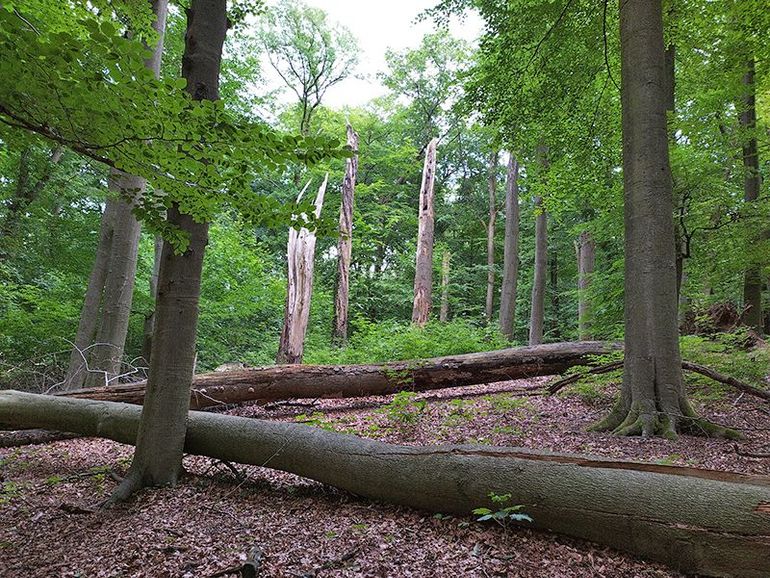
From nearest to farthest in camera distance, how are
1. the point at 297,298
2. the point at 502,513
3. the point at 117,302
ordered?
the point at 502,513 < the point at 117,302 < the point at 297,298

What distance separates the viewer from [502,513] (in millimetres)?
2453

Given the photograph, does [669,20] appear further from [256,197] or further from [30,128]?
→ [30,128]

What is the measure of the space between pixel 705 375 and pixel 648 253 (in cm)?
208

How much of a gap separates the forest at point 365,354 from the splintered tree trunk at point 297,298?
6 cm

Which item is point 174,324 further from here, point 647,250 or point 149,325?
point 149,325

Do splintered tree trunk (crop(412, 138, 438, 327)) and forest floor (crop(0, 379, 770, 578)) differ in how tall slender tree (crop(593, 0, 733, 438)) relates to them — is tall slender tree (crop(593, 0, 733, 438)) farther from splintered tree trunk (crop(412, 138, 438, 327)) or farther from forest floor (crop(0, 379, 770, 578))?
splintered tree trunk (crop(412, 138, 438, 327))

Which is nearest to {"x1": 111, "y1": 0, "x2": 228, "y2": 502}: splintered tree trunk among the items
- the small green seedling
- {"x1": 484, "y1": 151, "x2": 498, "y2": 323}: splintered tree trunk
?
the small green seedling

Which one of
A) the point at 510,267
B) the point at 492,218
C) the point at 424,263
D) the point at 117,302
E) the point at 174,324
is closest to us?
the point at 174,324

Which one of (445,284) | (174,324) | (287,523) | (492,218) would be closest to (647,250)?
(287,523)

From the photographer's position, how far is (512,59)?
25.4 feet

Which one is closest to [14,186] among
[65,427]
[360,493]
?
[65,427]

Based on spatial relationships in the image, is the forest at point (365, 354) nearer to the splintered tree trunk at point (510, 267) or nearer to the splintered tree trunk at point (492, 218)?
the splintered tree trunk at point (510, 267)

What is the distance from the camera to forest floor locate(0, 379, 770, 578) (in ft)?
7.64

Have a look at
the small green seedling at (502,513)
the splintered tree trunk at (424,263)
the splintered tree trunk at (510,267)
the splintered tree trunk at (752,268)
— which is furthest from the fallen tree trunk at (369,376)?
the splintered tree trunk at (424,263)
